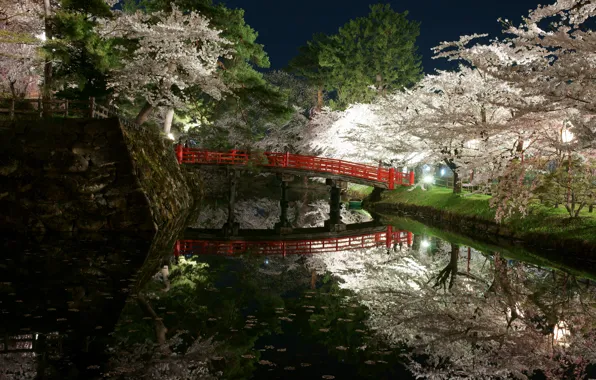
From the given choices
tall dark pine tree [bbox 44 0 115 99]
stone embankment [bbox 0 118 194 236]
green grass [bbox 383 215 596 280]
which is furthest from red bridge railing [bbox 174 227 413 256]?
tall dark pine tree [bbox 44 0 115 99]

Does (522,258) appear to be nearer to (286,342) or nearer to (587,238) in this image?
(587,238)

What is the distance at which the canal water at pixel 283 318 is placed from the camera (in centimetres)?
516

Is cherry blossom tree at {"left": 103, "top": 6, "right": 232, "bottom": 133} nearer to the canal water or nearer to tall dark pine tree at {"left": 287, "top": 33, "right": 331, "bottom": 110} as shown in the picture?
the canal water

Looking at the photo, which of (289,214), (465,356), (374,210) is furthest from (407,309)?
(374,210)

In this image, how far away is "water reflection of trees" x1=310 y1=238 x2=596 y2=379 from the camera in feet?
18.1

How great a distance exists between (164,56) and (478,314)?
52.5 feet

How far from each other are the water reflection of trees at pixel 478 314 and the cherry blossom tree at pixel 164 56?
1108 cm

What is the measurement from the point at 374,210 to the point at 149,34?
698 inches

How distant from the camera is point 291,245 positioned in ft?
53.1

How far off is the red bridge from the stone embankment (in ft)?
36.2

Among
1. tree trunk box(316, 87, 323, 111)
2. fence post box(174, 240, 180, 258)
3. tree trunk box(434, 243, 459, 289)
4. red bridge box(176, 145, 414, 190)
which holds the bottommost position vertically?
fence post box(174, 240, 180, 258)

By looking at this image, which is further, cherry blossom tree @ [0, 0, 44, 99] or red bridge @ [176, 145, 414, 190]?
red bridge @ [176, 145, 414, 190]

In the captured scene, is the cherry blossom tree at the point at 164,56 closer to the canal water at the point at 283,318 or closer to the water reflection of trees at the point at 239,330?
the canal water at the point at 283,318

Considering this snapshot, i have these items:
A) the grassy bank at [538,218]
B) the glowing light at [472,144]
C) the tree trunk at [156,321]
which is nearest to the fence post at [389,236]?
the grassy bank at [538,218]
